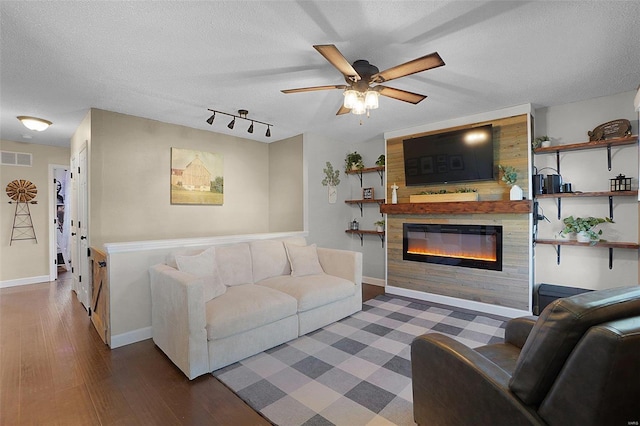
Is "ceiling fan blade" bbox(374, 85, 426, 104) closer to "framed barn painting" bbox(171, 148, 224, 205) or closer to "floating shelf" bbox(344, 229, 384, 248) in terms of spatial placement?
"floating shelf" bbox(344, 229, 384, 248)

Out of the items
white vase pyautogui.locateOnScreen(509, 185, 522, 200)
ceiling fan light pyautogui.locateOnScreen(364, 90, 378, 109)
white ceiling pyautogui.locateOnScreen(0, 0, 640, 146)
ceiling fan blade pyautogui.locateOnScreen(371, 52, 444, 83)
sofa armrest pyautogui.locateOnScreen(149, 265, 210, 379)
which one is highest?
white ceiling pyautogui.locateOnScreen(0, 0, 640, 146)

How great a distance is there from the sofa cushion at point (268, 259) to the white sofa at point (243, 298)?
1cm

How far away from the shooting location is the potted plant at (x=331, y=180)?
495cm

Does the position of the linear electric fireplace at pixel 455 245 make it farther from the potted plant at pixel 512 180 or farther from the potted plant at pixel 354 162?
the potted plant at pixel 354 162

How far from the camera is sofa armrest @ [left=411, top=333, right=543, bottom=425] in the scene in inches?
45.8

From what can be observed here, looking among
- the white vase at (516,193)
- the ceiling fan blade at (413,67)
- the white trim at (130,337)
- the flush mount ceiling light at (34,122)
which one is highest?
the flush mount ceiling light at (34,122)

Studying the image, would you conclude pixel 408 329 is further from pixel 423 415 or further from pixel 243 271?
pixel 243 271

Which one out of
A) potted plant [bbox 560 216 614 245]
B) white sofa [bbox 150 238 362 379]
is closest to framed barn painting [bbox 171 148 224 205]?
white sofa [bbox 150 238 362 379]

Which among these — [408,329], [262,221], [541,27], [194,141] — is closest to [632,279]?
[408,329]

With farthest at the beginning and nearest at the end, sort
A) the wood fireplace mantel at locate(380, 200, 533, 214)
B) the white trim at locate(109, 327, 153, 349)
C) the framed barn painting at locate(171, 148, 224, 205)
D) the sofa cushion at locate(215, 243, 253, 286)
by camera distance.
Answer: the framed barn painting at locate(171, 148, 224, 205)
the wood fireplace mantel at locate(380, 200, 533, 214)
the sofa cushion at locate(215, 243, 253, 286)
the white trim at locate(109, 327, 153, 349)

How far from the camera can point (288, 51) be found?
87.6 inches

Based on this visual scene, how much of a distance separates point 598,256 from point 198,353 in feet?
14.0

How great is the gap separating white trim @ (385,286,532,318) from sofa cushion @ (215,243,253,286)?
7.71 ft

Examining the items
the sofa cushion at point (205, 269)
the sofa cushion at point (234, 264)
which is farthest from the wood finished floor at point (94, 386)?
the sofa cushion at point (234, 264)
